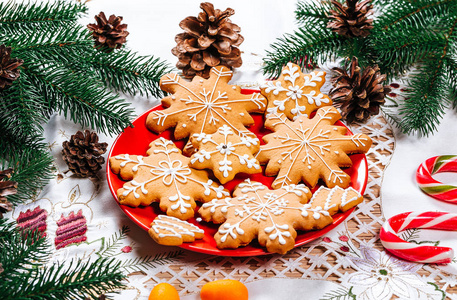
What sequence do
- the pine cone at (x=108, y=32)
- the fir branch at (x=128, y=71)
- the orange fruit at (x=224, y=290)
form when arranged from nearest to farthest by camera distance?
the orange fruit at (x=224, y=290), the fir branch at (x=128, y=71), the pine cone at (x=108, y=32)

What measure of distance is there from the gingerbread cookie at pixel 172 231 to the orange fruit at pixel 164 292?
0.31 feet

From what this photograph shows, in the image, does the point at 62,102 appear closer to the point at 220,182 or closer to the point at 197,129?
the point at 197,129

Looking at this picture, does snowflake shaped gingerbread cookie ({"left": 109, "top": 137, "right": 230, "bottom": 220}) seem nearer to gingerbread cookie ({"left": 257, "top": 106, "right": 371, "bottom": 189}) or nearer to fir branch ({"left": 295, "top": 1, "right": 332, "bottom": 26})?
gingerbread cookie ({"left": 257, "top": 106, "right": 371, "bottom": 189})

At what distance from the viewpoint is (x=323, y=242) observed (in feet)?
3.96

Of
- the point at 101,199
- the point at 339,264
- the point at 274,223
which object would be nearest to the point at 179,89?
the point at 101,199

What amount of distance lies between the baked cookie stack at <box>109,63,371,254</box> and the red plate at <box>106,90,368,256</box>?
0.02 metres

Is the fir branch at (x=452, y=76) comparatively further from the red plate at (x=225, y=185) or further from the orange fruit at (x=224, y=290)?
the orange fruit at (x=224, y=290)

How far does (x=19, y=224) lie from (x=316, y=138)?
0.83 m

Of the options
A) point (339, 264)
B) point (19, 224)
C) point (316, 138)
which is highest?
point (316, 138)

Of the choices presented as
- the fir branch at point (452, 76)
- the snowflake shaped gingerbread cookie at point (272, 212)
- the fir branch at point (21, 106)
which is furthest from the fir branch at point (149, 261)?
the fir branch at point (452, 76)

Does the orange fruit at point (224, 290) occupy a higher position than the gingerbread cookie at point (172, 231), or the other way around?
the gingerbread cookie at point (172, 231)

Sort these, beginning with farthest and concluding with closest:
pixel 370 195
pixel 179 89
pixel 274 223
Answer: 1. pixel 179 89
2. pixel 370 195
3. pixel 274 223

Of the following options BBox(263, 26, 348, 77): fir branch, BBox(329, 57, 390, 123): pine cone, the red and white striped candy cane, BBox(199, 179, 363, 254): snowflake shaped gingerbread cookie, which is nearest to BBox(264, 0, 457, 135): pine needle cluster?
BBox(263, 26, 348, 77): fir branch

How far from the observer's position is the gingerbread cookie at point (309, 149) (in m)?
1.26
